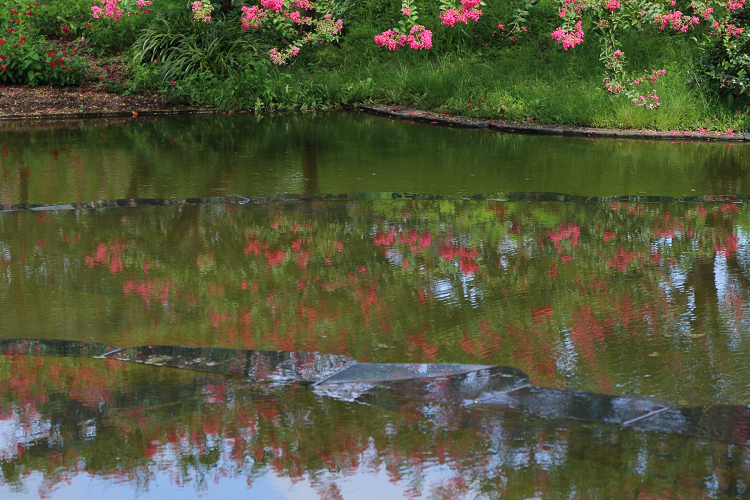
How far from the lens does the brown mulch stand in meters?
13.3

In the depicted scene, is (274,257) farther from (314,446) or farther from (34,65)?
(34,65)

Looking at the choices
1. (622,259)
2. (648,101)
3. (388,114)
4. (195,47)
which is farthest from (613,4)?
(195,47)

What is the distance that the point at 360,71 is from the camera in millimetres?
14852

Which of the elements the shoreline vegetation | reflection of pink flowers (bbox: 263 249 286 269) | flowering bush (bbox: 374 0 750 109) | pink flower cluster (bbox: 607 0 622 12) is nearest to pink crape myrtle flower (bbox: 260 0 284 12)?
flowering bush (bbox: 374 0 750 109)

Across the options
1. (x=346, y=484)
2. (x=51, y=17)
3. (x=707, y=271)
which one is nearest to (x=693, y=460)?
(x=346, y=484)

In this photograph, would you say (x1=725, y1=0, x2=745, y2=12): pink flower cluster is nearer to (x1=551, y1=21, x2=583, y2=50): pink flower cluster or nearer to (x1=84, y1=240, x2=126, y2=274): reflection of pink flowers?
(x1=551, y1=21, x2=583, y2=50): pink flower cluster

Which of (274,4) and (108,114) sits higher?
(274,4)

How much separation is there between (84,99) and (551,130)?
302 inches

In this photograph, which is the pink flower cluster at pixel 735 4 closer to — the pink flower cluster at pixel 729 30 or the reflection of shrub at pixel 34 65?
the pink flower cluster at pixel 729 30

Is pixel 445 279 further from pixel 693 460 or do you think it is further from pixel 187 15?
pixel 187 15

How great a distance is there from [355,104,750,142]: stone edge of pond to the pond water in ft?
5.10

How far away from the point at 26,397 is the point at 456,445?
5.79 feet

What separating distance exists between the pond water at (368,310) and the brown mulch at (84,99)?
431 centimetres

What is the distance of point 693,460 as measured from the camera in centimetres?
286
